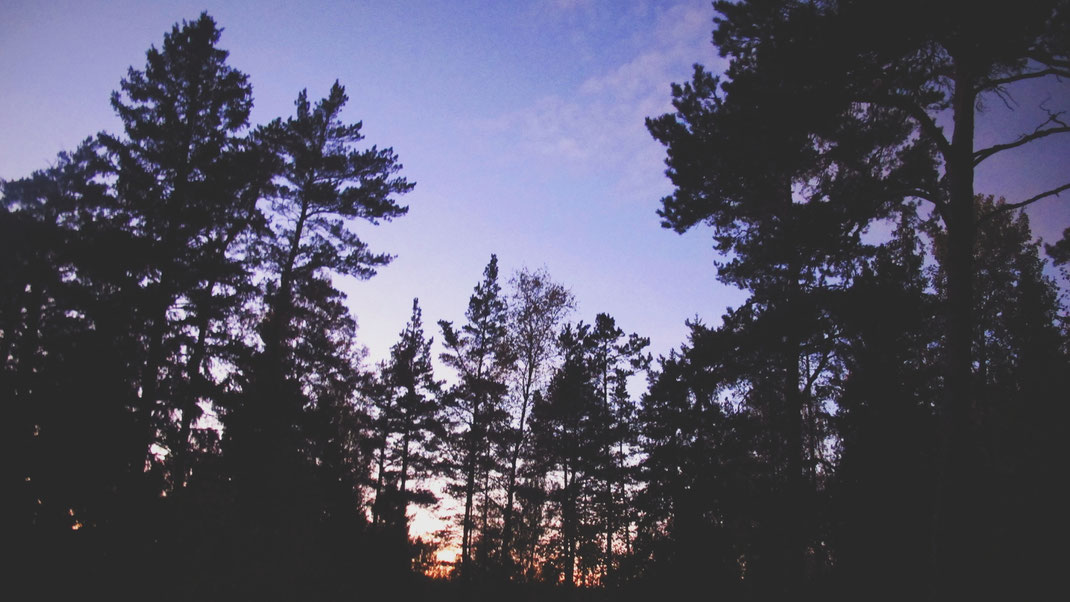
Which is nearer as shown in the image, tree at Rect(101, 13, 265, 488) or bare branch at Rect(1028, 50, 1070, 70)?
bare branch at Rect(1028, 50, 1070, 70)

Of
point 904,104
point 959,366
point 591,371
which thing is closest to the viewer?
point 959,366

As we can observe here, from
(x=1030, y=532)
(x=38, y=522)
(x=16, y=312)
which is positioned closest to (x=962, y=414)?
(x=1030, y=532)

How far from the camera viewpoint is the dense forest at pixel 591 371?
699cm

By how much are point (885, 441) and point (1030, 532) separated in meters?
2.91

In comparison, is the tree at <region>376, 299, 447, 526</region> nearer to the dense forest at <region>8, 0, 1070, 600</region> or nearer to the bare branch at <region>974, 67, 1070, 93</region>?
the dense forest at <region>8, 0, 1070, 600</region>

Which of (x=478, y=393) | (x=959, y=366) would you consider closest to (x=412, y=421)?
(x=478, y=393)

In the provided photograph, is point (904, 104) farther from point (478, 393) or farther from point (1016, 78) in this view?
point (478, 393)

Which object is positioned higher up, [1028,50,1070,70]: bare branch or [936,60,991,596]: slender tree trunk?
[1028,50,1070,70]: bare branch

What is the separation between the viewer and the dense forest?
22.9 ft

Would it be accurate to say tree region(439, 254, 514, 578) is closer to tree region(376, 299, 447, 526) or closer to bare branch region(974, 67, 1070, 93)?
tree region(376, 299, 447, 526)

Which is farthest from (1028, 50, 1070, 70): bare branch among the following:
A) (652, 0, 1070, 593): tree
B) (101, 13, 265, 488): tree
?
(101, 13, 265, 488): tree

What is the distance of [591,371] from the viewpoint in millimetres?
25984

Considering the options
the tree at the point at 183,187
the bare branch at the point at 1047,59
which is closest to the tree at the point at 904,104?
the bare branch at the point at 1047,59

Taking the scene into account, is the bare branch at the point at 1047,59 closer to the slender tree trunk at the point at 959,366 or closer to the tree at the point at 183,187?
the slender tree trunk at the point at 959,366
